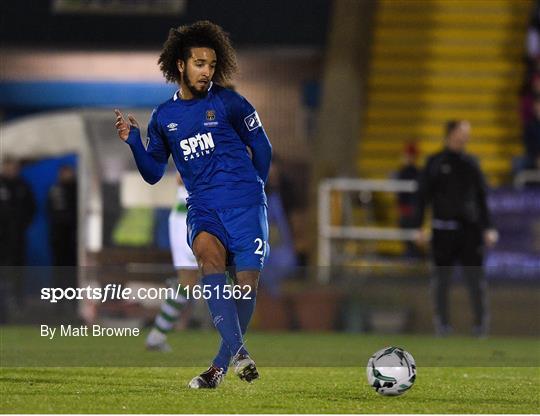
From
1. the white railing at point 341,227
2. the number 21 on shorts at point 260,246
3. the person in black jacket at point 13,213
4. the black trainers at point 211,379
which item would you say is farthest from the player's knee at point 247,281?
the person in black jacket at point 13,213

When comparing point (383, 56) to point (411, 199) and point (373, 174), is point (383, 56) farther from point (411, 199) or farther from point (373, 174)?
A: point (411, 199)

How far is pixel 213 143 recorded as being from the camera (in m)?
9.90

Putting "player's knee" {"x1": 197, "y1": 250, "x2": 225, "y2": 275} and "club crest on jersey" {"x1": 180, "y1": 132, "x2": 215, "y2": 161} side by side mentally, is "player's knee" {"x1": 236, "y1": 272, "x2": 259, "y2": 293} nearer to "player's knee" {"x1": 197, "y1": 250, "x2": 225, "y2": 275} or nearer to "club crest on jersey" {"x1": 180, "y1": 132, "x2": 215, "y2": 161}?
"player's knee" {"x1": 197, "y1": 250, "x2": 225, "y2": 275}

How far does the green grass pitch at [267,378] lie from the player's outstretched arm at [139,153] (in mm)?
1358

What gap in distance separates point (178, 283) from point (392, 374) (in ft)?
17.4

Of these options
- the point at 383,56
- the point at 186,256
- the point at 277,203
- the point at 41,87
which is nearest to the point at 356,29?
the point at 383,56

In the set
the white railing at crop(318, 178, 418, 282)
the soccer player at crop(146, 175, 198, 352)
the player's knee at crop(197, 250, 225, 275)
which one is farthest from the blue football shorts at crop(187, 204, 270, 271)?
the white railing at crop(318, 178, 418, 282)

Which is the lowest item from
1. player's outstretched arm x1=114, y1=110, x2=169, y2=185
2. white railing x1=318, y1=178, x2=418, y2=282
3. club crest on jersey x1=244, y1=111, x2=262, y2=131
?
white railing x1=318, y1=178, x2=418, y2=282

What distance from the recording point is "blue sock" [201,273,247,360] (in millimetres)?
9703

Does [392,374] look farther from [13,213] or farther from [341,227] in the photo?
[13,213]

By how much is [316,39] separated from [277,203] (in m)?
4.51

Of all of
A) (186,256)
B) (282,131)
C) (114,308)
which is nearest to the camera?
(186,256)

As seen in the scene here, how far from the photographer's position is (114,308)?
1830 cm

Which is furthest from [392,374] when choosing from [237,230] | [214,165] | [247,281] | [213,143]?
[213,143]
